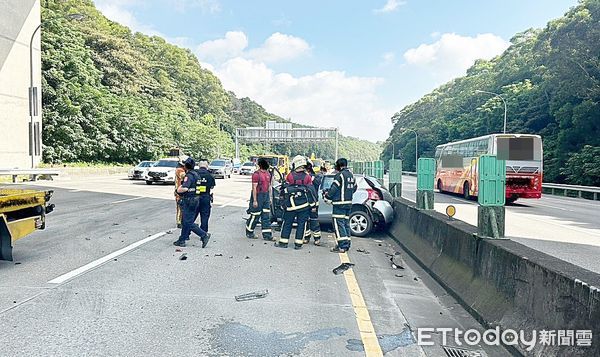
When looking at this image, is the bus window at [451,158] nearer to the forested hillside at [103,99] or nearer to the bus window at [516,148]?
the bus window at [516,148]

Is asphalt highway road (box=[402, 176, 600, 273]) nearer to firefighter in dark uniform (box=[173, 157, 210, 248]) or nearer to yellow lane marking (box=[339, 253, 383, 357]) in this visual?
yellow lane marking (box=[339, 253, 383, 357])

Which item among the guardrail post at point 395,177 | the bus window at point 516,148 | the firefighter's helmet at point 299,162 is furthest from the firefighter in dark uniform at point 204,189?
the bus window at point 516,148

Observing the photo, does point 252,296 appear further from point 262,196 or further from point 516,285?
point 262,196

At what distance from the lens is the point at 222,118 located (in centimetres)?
11244

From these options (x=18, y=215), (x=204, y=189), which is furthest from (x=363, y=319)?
(x=18, y=215)

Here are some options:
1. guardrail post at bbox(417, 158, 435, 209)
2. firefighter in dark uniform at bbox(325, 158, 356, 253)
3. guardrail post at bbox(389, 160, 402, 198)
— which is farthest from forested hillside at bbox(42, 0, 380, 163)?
guardrail post at bbox(417, 158, 435, 209)

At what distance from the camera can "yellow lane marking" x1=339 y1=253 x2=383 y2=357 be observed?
15.5 ft

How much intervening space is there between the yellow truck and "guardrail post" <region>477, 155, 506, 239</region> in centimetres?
626

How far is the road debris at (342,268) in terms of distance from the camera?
26.1ft

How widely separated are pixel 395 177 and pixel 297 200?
477 centimetres

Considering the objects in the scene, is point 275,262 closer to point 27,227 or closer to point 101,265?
point 101,265

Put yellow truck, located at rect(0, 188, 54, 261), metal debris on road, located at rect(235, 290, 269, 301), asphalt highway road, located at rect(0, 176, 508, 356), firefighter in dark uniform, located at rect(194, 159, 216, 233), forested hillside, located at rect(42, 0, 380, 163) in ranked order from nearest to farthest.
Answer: asphalt highway road, located at rect(0, 176, 508, 356) → metal debris on road, located at rect(235, 290, 269, 301) → yellow truck, located at rect(0, 188, 54, 261) → firefighter in dark uniform, located at rect(194, 159, 216, 233) → forested hillside, located at rect(42, 0, 380, 163)

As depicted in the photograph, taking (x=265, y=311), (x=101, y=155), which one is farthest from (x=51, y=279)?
(x=101, y=155)

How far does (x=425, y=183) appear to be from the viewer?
10.3m
